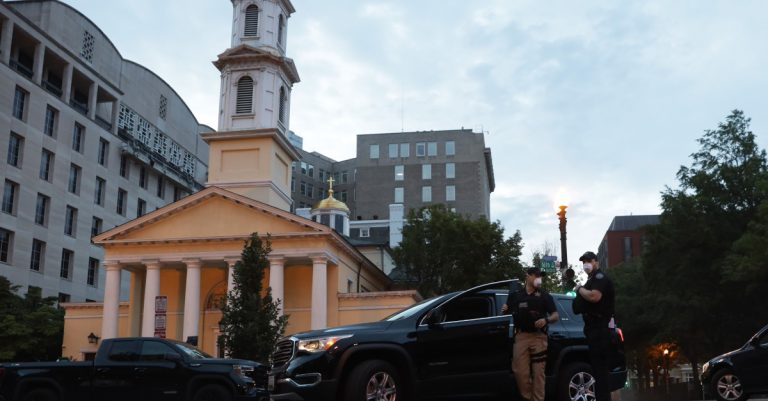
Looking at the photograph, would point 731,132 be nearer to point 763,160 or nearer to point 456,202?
point 763,160

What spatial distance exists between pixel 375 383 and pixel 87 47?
60349 millimetres

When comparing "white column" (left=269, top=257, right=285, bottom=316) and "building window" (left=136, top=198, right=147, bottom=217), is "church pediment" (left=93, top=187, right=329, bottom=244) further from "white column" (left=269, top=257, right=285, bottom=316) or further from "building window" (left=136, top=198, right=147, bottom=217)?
"building window" (left=136, top=198, right=147, bottom=217)

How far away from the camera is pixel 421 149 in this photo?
107688 millimetres

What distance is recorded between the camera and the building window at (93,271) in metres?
62.3

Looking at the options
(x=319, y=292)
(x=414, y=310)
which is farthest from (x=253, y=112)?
(x=414, y=310)

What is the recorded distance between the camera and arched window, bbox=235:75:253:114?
48844 mm

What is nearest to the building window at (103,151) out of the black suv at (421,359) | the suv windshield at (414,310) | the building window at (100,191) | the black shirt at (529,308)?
the building window at (100,191)

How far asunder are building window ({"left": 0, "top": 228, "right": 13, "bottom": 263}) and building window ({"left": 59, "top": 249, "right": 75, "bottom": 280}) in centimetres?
600

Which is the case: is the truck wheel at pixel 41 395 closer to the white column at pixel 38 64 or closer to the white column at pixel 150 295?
the white column at pixel 150 295

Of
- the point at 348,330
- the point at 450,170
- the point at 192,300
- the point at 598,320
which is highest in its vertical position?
Answer: the point at 450,170

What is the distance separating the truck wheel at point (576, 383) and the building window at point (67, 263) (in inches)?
2086

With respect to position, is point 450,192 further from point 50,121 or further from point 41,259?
point 41,259

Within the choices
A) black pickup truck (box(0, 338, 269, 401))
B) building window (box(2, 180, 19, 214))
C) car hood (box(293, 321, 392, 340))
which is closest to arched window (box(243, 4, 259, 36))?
building window (box(2, 180, 19, 214))

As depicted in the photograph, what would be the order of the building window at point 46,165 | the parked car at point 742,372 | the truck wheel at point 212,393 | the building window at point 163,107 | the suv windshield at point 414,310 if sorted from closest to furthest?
the suv windshield at point 414,310
the truck wheel at point 212,393
the parked car at point 742,372
the building window at point 46,165
the building window at point 163,107
